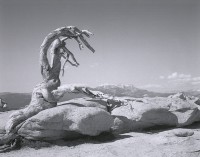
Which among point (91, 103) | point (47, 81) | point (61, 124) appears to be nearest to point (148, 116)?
point (91, 103)

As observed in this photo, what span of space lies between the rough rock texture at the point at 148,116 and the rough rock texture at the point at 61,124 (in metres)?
1.92

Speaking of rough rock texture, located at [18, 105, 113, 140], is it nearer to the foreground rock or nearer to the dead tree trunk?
the foreground rock

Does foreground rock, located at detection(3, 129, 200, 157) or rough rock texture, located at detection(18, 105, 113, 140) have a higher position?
rough rock texture, located at detection(18, 105, 113, 140)

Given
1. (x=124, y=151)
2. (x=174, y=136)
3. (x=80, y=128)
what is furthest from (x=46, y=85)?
(x=174, y=136)

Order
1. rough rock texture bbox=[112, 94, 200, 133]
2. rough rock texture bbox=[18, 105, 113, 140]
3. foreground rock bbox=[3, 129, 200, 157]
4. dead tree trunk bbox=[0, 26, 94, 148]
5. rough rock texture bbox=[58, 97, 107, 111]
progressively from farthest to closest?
rough rock texture bbox=[58, 97, 107, 111], rough rock texture bbox=[112, 94, 200, 133], dead tree trunk bbox=[0, 26, 94, 148], rough rock texture bbox=[18, 105, 113, 140], foreground rock bbox=[3, 129, 200, 157]

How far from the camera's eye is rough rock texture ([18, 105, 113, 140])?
32.7ft

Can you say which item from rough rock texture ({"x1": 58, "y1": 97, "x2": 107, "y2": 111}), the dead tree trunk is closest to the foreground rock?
the dead tree trunk

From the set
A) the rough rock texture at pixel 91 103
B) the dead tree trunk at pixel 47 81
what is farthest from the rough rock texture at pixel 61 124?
the rough rock texture at pixel 91 103

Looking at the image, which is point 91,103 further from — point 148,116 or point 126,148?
point 126,148

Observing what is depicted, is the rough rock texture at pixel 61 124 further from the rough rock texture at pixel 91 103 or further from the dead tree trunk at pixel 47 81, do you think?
the rough rock texture at pixel 91 103

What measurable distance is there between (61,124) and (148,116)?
187 inches

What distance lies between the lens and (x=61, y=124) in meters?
10.1

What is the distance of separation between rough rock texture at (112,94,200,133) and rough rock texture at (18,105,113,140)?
192 cm

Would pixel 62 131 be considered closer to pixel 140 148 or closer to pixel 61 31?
pixel 140 148
